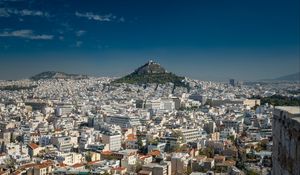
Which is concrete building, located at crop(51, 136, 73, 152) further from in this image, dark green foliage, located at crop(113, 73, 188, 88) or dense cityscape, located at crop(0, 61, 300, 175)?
dark green foliage, located at crop(113, 73, 188, 88)

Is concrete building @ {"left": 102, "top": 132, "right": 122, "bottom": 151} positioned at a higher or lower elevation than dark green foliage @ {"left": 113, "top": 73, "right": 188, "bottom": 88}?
lower

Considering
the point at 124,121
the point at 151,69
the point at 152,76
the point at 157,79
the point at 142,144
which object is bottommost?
the point at 142,144

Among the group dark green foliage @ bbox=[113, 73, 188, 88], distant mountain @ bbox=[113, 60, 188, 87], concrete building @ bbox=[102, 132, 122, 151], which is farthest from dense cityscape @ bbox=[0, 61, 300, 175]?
distant mountain @ bbox=[113, 60, 188, 87]

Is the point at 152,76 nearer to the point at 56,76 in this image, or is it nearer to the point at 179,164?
the point at 56,76

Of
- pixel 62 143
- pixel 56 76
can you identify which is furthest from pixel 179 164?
pixel 56 76

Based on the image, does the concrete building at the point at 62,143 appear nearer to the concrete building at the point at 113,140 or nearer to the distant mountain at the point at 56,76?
the concrete building at the point at 113,140

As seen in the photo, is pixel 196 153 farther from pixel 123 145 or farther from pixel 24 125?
pixel 24 125

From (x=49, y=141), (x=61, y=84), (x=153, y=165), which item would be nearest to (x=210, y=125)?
(x=49, y=141)
